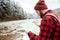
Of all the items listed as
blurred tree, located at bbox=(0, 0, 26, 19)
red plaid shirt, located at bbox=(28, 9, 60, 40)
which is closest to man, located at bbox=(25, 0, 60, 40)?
red plaid shirt, located at bbox=(28, 9, 60, 40)

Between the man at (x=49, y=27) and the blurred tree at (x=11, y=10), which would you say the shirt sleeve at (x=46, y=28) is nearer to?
the man at (x=49, y=27)

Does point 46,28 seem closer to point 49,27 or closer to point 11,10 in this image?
point 49,27

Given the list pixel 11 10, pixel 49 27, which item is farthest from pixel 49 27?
pixel 11 10

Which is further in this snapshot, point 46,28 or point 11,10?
point 11,10

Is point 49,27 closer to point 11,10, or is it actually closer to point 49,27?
point 49,27

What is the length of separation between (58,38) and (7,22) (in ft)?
4.60

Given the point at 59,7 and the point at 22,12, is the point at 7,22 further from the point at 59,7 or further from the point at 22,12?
the point at 59,7

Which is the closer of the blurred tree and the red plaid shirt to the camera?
the red plaid shirt

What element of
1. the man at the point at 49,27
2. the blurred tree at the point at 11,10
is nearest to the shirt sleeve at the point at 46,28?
the man at the point at 49,27

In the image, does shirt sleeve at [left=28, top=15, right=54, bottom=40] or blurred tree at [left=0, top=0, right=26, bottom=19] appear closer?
shirt sleeve at [left=28, top=15, right=54, bottom=40]

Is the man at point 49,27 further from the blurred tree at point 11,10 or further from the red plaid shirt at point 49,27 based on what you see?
the blurred tree at point 11,10

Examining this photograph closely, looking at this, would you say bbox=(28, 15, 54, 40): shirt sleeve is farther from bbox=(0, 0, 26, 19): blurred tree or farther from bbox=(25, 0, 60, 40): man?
bbox=(0, 0, 26, 19): blurred tree

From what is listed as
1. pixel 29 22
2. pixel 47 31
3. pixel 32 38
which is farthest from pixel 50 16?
pixel 29 22

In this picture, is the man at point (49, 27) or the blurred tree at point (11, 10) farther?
the blurred tree at point (11, 10)
